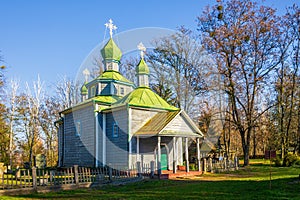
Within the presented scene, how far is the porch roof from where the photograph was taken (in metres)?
18.5

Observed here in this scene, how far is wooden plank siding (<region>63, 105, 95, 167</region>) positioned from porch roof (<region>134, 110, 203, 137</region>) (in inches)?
158

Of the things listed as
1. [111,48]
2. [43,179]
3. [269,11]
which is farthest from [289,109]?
[43,179]

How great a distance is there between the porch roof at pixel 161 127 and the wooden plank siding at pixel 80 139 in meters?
4.00

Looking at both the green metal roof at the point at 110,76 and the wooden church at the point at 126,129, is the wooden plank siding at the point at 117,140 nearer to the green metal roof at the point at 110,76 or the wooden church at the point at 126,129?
the wooden church at the point at 126,129

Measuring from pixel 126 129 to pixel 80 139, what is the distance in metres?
5.34

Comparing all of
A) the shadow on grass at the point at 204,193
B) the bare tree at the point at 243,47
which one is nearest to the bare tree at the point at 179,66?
the bare tree at the point at 243,47

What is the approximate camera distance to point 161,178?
56.0 ft

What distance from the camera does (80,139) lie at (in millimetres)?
23172

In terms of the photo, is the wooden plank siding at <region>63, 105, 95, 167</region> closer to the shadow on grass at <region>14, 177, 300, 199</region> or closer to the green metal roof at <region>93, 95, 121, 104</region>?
the green metal roof at <region>93, 95, 121, 104</region>

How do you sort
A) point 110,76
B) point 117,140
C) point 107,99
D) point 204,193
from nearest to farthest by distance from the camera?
point 204,193
point 117,140
point 107,99
point 110,76

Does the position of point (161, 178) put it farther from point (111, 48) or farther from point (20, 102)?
point (20, 102)

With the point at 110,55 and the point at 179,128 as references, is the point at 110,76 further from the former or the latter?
the point at 179,128

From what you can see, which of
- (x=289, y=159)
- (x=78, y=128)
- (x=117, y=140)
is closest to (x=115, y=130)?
(x=117, y=140)

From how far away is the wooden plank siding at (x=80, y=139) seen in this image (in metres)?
21.6
